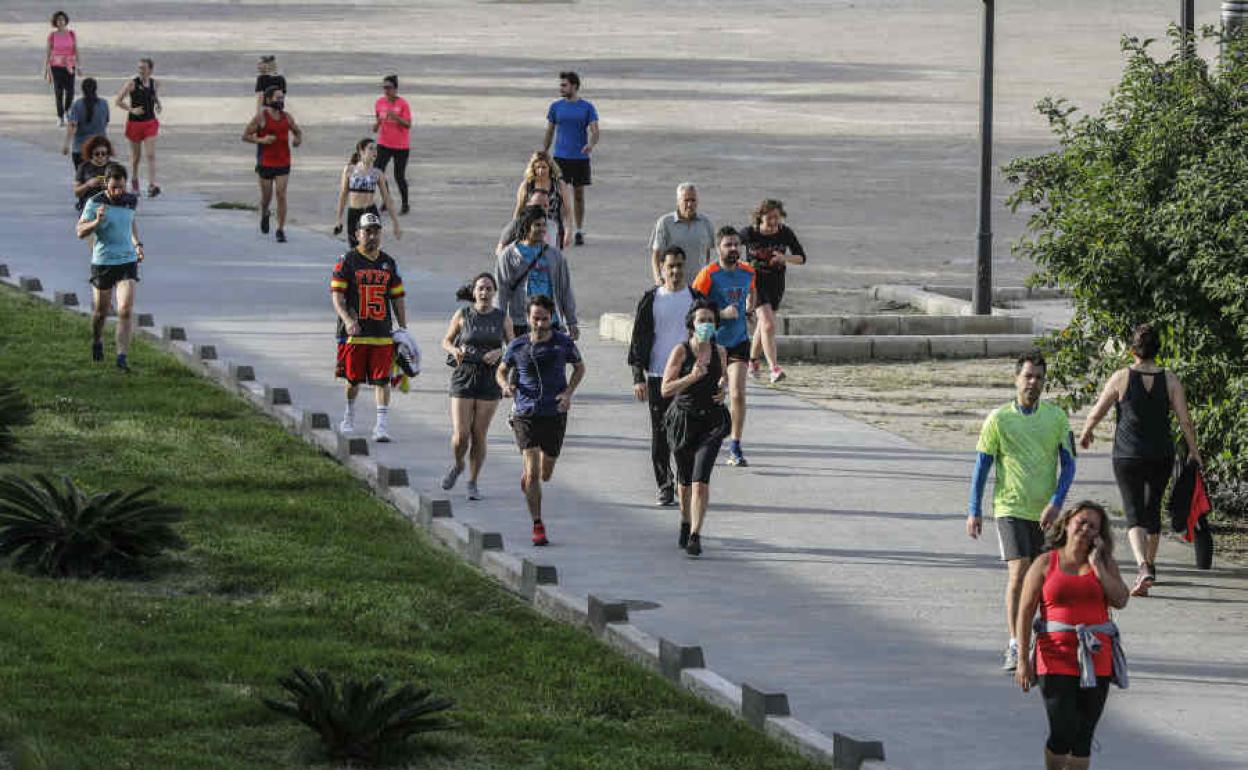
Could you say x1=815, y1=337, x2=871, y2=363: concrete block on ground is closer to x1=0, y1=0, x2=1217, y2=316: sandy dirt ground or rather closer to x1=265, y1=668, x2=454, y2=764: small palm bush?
x1=0, y1=0, x2=1217, y2=316: sandy dirt ground

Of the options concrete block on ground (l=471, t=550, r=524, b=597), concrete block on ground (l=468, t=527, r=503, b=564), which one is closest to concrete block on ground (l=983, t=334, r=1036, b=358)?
concrete block on ground (l=468, t=527, r=503, b=564)

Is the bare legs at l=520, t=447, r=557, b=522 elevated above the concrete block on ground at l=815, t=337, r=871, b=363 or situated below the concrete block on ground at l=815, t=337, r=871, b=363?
below

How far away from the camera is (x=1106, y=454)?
17.3m

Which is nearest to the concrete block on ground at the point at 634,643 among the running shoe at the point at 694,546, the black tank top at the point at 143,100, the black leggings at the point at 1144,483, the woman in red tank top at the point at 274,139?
the running shoe at the point at 694,546

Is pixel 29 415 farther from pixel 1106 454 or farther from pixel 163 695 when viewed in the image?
pixel 1106 454

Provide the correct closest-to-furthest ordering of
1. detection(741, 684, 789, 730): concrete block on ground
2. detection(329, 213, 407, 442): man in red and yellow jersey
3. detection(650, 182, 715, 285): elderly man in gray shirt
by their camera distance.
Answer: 1. detection(741, 684, 789, 730): concrete block on ground
2. detection(329, 213, 407, 442): man in red and yellow jersey
3. detection(650, 182, 715, 285): elderly man in gray shirt

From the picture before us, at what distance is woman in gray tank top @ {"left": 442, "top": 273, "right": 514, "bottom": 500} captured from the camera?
15195 mm

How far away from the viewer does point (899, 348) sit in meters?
21.4

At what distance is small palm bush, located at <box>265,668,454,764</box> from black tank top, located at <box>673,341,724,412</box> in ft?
14.9

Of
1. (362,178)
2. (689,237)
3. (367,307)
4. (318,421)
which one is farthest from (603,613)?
(362,178)

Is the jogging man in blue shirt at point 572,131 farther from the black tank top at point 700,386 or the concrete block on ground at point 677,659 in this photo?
the concrete block on ground at point 677,659

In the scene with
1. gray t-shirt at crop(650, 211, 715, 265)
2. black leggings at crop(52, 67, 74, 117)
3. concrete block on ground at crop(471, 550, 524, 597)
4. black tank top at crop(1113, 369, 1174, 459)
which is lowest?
concrete block on ground at crop(471, 550, 524, 597)

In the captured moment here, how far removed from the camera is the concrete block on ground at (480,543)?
1345cm

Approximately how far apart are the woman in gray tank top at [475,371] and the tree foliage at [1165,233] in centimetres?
351
